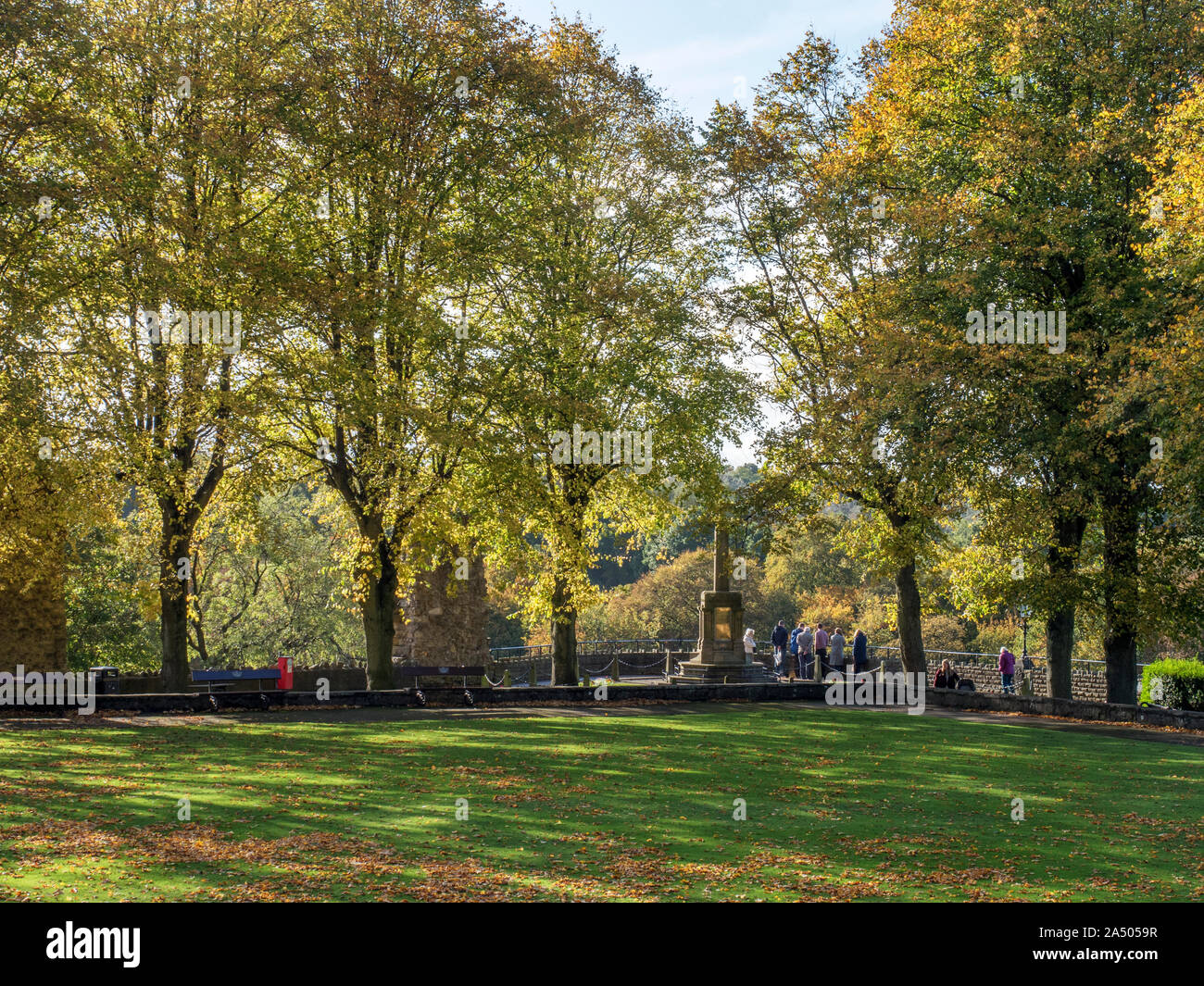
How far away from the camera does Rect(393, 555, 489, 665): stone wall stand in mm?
38125

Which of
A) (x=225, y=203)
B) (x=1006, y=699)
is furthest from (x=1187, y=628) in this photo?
(x=225, y=203)

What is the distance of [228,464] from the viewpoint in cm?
2134

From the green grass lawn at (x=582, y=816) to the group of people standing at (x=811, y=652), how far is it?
1335cm

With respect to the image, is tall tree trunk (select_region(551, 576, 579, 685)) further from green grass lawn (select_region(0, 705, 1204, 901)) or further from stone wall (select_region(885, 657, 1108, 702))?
stone wall (select_region(885, 657, 1108, 702))

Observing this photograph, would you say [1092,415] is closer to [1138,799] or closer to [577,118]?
[1138,799]

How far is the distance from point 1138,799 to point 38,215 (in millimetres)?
18251

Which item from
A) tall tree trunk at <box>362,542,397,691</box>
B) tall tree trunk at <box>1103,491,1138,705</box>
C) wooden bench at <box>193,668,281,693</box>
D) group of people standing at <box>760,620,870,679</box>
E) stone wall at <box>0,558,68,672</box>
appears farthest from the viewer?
group of people standing at <box>760,620,870,679</box>

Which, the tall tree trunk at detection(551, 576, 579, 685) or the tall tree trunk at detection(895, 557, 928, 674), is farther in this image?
the tall tree trunk at detection(895, 557, 928, 674)

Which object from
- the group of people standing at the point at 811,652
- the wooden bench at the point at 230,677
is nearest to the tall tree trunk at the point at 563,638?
the wooden bench at the point at 230,677

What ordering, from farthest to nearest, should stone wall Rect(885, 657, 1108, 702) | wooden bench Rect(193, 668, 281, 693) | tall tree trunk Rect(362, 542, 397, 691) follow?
stone wall Rect(885, 657, 1108, 702)
wooden bench Rect(193, 668, 281, 693)
tall tree trunk Rect(362, 542, 397, 691)

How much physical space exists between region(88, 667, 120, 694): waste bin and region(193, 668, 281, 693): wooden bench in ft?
8.95

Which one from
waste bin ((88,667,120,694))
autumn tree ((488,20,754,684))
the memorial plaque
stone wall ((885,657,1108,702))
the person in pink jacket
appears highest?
autumn tree ((488,20,754,684))

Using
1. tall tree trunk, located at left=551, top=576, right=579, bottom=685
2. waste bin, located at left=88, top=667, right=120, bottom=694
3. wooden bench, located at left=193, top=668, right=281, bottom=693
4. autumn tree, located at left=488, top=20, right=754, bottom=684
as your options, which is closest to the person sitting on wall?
autumn tree, located at left=488, top=20, right=754, bottom=684

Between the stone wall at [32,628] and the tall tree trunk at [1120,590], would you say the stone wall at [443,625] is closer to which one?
the stone wall at [32,628]
